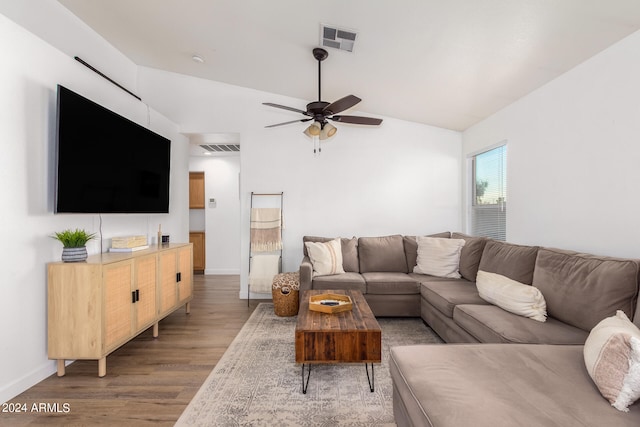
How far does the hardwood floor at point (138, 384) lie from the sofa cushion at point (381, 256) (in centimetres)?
177

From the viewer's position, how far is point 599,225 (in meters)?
2.26

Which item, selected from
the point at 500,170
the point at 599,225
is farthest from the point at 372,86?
the point at 599,225

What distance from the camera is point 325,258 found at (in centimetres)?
372

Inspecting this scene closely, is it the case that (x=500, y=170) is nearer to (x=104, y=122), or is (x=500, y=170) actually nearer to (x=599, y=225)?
(x=599, y=225)

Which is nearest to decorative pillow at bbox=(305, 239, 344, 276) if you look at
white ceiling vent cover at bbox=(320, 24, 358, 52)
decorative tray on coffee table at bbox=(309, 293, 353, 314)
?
decorative tray on coffee table at bbox=(309, 293, 353, 314)

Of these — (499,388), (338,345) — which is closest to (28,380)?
(338,345)

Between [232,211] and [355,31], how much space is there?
435cm

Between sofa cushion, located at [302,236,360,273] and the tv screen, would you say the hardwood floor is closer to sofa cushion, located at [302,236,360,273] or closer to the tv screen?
the tv screen

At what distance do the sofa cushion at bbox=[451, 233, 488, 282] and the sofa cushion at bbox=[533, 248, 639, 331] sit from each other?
95 cm

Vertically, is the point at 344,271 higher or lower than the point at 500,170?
lower

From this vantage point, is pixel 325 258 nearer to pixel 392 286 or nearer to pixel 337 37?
pixel 392 286

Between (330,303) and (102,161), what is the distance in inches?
94.1

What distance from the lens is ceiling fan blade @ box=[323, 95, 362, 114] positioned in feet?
8.10

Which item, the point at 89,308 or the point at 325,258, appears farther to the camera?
the point at 325,258
